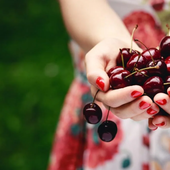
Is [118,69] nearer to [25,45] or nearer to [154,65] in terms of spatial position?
[154,65]

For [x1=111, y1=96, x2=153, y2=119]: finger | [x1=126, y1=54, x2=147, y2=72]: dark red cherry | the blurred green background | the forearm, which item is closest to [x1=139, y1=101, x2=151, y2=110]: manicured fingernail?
[x1=111, y1=96, x2=153, y2=119]: finger

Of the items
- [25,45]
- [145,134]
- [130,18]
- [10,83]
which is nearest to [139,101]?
[145,134]

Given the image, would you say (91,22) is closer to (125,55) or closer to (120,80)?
(125,55)

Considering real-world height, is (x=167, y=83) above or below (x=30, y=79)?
above

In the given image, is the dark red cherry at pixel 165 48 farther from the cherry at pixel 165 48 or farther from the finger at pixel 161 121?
the finger at pixel 161 121

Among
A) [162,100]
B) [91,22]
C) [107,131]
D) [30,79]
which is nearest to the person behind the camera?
[162,100]

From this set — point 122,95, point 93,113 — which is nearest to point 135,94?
point 122,95
